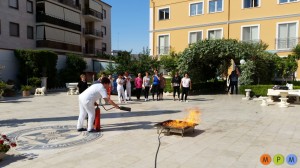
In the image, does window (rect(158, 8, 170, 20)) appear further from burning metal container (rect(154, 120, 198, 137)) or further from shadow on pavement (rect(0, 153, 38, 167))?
shadow on pavement (rect(0, 153, 38, 167))

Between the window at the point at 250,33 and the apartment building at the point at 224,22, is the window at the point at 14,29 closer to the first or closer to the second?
the apartment building at the point at 224,22

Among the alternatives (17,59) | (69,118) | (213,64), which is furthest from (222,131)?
(17,59)

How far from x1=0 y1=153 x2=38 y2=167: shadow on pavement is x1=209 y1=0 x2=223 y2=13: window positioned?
2600cm

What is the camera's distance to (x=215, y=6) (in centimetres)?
2850

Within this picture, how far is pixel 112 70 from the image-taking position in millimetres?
21094

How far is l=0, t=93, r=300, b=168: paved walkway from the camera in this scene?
5492mm

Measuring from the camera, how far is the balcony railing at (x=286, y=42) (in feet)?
78.3

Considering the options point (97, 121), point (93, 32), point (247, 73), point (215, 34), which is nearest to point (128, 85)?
point (97, 121)

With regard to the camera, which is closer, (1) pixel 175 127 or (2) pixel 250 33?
(1) pixel 175 127

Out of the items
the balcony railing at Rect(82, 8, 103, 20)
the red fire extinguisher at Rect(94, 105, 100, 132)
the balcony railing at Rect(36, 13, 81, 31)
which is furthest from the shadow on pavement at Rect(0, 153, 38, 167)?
the balcony railing at Rect(82, 8, 103, 20)

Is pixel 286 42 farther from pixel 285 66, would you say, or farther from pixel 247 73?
pixel 247 73

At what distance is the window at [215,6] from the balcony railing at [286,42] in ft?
21.7

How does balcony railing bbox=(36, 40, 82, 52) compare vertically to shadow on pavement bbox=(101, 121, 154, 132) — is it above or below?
above

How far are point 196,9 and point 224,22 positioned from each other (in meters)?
3.65
